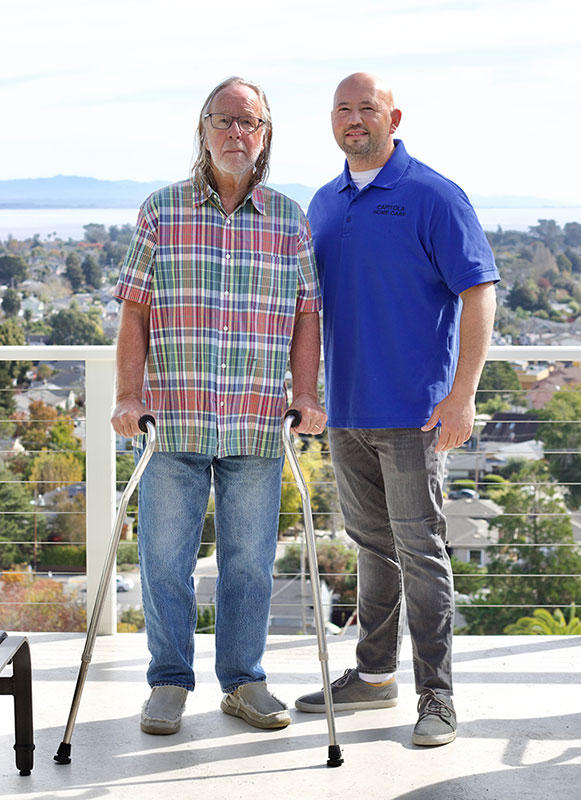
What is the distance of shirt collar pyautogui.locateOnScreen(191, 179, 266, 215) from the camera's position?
219 cm

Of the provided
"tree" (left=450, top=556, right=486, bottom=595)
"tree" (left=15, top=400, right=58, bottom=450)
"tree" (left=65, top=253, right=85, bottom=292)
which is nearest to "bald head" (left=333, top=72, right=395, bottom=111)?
"tree" (left=15, top=400, right=58, bottom=450)

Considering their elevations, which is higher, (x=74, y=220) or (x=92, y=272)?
(x=74, y=220)

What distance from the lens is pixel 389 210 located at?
2.20 metres

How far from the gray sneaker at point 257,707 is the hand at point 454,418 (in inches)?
29.7

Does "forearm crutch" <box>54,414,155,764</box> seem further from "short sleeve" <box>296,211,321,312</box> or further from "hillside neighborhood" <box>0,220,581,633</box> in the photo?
"hillside neighborhood" <box>0,220,581,633</box>

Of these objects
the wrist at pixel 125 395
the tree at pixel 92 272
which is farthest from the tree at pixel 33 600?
the tree at pixel 92 272

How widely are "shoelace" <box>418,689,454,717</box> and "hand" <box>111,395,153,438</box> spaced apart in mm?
915

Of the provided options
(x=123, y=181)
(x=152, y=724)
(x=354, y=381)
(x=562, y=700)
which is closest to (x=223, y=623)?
(x=152, y=724)

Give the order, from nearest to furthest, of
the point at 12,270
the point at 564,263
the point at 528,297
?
the point at 528,297
the point at 564,263
the point at 12,270

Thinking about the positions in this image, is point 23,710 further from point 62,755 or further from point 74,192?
point 74,192

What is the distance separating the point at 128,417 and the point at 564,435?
9576 mm

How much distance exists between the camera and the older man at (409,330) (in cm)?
215

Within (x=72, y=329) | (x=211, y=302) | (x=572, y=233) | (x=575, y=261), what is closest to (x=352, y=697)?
(x=211, y=302)

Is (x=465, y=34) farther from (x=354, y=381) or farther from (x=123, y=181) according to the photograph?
(x=354, y=381)
